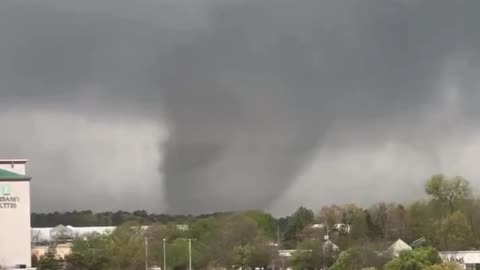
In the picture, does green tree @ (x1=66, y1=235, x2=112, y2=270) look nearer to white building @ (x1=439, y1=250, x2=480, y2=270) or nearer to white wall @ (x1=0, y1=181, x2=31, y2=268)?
white wall @ (x1=0, y1=181, x2=31, y2=268)

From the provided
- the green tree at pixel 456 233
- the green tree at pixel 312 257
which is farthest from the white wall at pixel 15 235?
the green tree at pixel 456 233

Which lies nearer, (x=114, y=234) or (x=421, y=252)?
(x=421, y=252)

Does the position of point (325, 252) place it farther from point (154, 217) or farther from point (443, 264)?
point (154, 217)

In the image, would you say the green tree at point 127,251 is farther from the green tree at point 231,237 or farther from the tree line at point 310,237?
the green tree at point 231,237

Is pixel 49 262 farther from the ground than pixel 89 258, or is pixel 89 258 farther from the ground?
pixel 89 258

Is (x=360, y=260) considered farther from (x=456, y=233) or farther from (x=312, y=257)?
(x=456, y=233)

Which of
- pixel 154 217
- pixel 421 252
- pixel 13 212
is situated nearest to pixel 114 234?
pixel 13 212

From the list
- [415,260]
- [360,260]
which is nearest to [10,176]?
[360,260]
